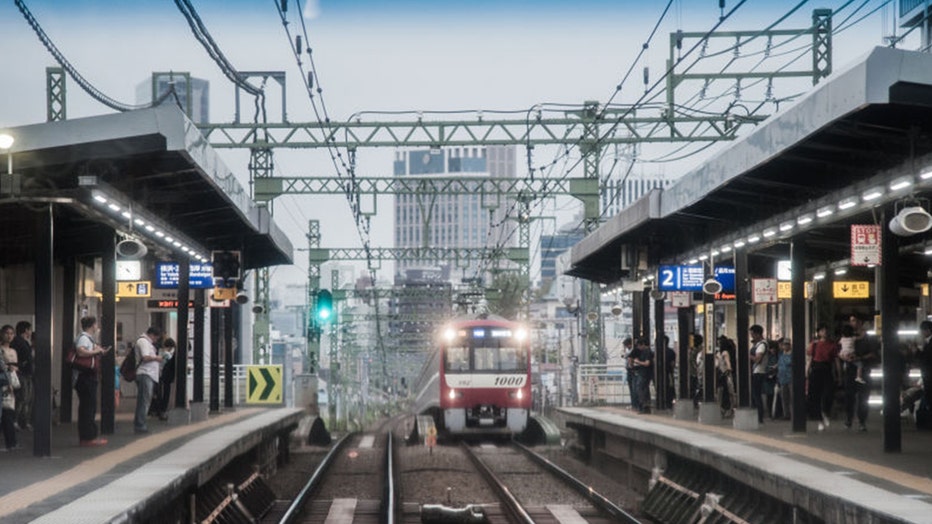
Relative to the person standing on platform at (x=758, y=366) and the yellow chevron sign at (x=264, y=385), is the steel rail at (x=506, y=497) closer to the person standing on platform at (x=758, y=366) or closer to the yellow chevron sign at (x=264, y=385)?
the person standing on platform at (x=758, y=366)

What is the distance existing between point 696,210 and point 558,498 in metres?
5.10

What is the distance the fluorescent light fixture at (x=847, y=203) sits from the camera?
1725 centimetres

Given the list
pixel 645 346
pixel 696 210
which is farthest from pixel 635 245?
pixel 696 210

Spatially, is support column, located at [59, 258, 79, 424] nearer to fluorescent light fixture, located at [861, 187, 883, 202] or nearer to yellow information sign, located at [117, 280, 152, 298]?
yellow information sign, located at [117, 280, 152, 298]

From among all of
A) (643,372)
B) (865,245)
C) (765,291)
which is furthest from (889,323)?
(643,372)

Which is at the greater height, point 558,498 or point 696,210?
point 696,210

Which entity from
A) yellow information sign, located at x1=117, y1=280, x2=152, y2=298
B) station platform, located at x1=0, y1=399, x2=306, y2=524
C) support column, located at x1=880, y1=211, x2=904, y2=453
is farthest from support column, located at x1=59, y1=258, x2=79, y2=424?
support column, located at x1=880, y1=211, x2=904, y2=453

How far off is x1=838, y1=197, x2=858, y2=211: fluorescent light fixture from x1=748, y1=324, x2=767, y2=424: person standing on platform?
7.32 meters

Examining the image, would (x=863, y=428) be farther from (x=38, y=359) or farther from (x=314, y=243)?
(x=314, y=243)


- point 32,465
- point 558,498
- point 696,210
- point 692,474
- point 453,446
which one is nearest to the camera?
point 32,465

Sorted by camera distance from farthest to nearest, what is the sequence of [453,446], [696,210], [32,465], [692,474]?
[453,446] → [696,210] → [692,474] → [32,465]

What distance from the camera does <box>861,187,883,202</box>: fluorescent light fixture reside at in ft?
53.4

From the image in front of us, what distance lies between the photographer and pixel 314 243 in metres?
63.2

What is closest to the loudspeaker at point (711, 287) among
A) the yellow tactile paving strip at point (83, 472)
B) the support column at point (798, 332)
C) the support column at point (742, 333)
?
the support column at point (742, 333)
